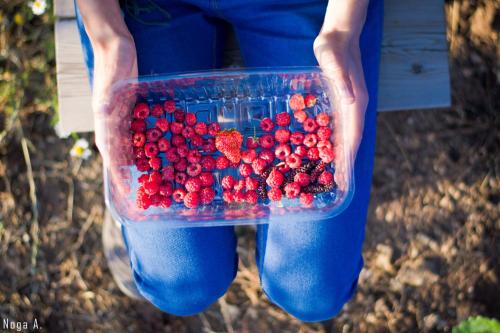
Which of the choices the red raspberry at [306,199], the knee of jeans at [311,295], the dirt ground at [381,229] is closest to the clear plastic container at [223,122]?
the red raspberry at [306,199]

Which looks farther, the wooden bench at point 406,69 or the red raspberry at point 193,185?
the wooden bench at point 406,69

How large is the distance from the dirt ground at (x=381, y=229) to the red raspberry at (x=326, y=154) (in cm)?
57

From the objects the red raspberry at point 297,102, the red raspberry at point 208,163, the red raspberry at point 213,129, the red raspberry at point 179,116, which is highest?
the red raspberry at point 297,102

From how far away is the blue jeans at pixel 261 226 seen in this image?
51.5 inches

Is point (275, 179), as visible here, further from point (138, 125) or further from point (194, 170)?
point (138, 125)

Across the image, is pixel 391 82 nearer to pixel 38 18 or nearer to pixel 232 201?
pixel 232 201

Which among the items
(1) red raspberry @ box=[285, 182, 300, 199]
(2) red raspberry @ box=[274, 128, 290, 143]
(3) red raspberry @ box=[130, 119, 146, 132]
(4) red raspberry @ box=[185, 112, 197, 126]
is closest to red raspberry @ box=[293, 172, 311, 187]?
(1) red raspberry @ box=[285, 182, 300, 199]

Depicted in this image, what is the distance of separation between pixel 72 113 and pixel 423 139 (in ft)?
4.04

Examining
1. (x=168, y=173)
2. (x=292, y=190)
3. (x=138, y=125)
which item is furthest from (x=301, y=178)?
(x=138, y=125)

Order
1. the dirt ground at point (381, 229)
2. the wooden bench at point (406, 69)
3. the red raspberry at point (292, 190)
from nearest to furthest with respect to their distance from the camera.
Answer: the red raspberry at point (292, 190)
the wooden bench at point (406, 69)
the dirt ground at point (381, 229)

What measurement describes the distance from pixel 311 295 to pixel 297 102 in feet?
1.78

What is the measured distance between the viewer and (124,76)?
50.8 inches

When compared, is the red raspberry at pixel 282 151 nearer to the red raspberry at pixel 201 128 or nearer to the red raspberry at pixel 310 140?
the red raspberry at pixel 310 140

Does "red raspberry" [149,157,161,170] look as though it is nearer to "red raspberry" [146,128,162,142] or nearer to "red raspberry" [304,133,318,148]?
"red raspberry" [146,128,162,142]
